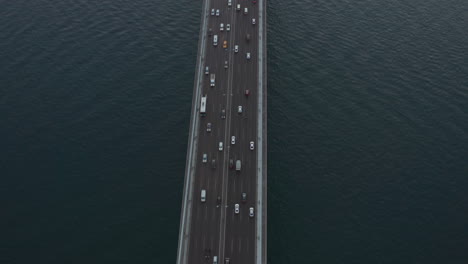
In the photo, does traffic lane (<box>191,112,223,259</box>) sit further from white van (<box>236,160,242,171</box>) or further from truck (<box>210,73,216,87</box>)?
truck (<box>210,73,216,87</box>)

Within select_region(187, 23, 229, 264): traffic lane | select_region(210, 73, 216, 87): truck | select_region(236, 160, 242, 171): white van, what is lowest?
select_region(187, 23, 229, 264): traffic lane

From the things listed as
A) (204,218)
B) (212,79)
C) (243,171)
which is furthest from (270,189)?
(212,79)

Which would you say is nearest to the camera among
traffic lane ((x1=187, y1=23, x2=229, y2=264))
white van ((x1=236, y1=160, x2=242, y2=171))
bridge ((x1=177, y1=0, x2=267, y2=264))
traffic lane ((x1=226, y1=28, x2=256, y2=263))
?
traffic lane ((x1=187, y1=23, x2=229, y2=264))

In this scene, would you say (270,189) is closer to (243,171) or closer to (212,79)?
(243,171)

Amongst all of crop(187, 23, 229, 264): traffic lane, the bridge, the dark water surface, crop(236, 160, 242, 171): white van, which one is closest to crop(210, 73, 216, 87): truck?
the bridge

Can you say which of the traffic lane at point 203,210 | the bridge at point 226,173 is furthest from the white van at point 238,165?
the traffic lane at point 203,210

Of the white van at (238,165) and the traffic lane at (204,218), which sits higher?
the white van at (238,165)

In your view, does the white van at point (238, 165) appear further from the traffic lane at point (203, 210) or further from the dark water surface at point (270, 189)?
the dark water surface at point (270, 189)

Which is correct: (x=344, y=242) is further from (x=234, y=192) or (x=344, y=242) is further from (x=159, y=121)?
(x=159, y=121)

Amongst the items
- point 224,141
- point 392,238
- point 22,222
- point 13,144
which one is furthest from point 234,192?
point 13,144
